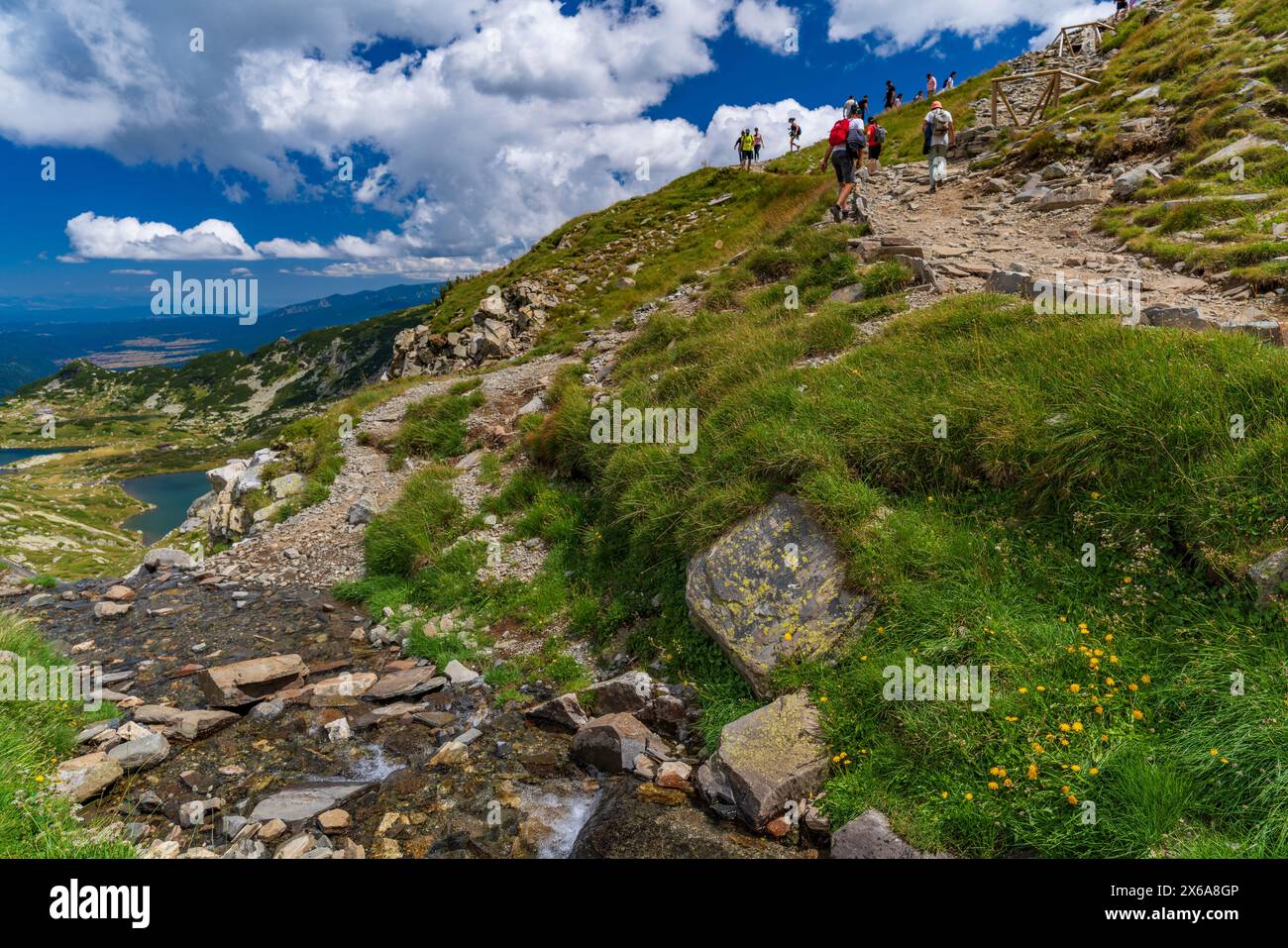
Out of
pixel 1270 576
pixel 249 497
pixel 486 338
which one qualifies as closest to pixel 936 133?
pixel 486 338

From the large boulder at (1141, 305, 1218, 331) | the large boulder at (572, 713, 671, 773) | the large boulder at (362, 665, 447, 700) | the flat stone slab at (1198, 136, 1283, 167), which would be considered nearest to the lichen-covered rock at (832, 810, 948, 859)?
the large boulder at (572, 713, 671, 773)

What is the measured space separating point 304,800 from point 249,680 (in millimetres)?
3516

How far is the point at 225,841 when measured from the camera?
5.74 m

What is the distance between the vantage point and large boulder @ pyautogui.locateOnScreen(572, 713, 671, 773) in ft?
21.6

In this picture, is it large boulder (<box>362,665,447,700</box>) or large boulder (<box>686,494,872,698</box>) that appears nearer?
large boulder (<box>686,494,872,698</box>)

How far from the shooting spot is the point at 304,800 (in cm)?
629

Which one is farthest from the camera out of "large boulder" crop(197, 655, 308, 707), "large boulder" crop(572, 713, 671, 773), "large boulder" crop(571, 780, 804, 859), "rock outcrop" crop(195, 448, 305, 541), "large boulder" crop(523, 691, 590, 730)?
"rock outcrop" crop(195, 448, 305, 541)

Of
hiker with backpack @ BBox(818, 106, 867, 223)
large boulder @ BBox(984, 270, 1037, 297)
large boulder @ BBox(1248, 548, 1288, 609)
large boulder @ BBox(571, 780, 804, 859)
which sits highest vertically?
hiker with backpack @ BBox(818, 106, 867, 223)

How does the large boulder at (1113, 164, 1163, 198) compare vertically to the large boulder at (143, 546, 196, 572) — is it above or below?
above

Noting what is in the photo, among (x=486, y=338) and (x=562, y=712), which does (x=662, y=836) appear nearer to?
(x=562, y=712)

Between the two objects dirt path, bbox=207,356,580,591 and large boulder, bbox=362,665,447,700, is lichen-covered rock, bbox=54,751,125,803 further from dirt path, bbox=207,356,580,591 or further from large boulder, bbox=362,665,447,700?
dirt path, bbox=207,356,580,591

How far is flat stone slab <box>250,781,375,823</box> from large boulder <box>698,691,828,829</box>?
12.6 feet

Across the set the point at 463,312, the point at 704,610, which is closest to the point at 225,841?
the point at 704,610
